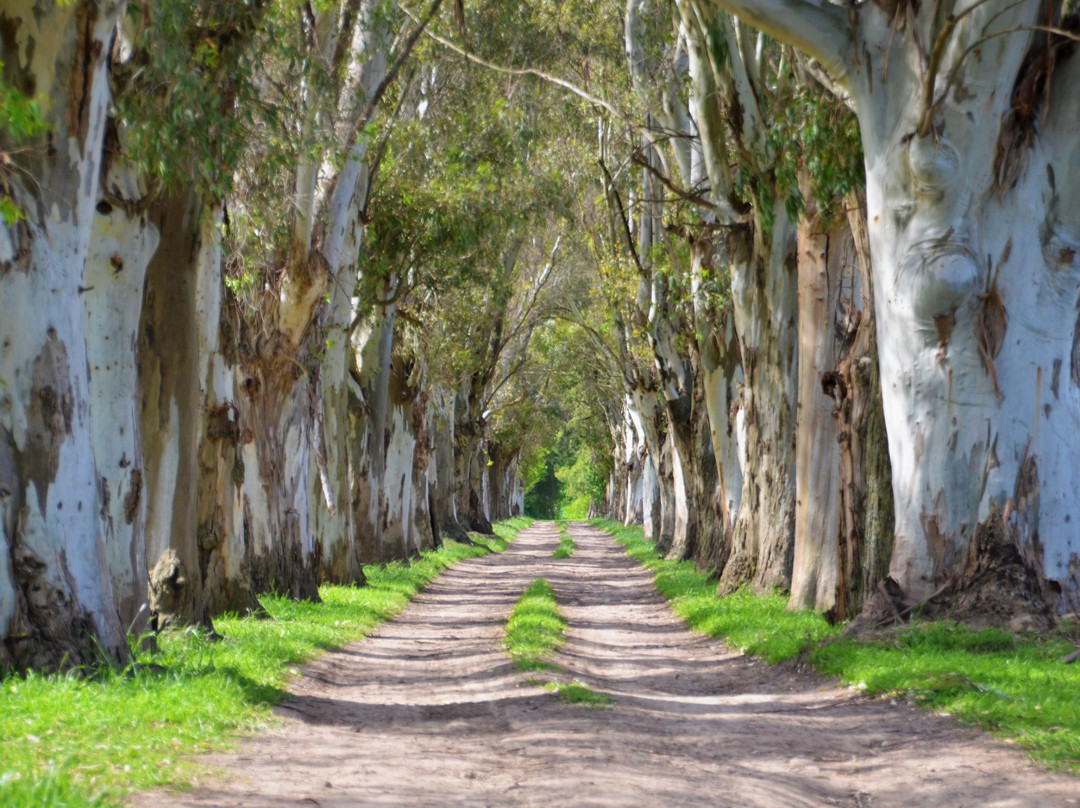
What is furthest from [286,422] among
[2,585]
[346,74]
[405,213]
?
[2,585]

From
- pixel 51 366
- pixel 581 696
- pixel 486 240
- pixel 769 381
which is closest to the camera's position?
pixel 51 366

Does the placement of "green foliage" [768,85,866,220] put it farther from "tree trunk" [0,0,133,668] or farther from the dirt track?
"tree trunk" [0,0,133,668]

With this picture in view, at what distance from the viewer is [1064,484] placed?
8.77 meters

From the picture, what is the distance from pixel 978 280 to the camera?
884 centimetres

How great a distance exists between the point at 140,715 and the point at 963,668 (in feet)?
16.6

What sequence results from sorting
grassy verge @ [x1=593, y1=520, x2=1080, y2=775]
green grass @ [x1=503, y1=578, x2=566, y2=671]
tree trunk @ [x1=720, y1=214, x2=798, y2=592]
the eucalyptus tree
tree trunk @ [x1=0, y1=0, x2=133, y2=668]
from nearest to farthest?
grassy verge @ [x1=593, y1=520, x2=1080, y2=775] < tree trunk @ [x1=0, y1=0, x2=133, y2=668] < the eucalyptus tree < green grass @ [x1=503, y1=578, x2=566, y2=671] < tree trunk @ [x1=720, y1=214, x2=798, y2=592]

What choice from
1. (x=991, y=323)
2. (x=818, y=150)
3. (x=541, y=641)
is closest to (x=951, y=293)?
(x=991, y=323)

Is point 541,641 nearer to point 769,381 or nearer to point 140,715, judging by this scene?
point 769,381

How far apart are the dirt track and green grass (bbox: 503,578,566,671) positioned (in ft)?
0.58

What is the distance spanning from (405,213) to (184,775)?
1528 cm

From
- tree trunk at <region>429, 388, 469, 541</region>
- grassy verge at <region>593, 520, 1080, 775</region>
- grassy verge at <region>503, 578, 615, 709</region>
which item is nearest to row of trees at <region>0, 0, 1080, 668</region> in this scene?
grassy verge at <region>593, 520, 1080, 775</region>

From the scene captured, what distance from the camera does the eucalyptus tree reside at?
871 cm

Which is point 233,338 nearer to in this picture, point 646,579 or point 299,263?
point 299,263

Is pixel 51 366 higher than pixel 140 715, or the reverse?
pixel 51 366
